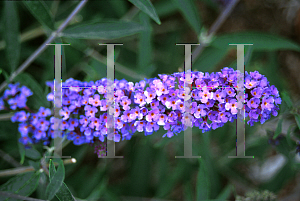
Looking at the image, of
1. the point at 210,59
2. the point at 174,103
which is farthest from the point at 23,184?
the point at 210,59

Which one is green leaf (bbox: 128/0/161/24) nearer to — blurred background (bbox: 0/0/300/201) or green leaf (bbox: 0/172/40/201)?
blurred background (bbox: 0/0/300/201)

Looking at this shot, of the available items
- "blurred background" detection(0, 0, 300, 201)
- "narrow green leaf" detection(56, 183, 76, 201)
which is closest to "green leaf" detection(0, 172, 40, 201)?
"narrow green leaf" detection(56, 183, 76, 201)

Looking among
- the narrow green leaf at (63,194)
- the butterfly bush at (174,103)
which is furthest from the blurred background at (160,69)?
the narrow green leaf at (63,194)

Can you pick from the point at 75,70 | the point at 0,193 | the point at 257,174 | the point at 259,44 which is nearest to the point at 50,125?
the point at 0,193

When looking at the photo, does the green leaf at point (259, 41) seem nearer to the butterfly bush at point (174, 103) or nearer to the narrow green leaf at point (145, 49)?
the narrow green leaf at point (145, 49)

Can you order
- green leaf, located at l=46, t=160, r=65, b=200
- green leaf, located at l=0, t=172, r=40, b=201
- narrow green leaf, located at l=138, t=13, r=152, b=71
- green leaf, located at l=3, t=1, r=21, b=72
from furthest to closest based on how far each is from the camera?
narrow green leaf, located at l=138, t=13, r=152, b=71, green leaf, located at l=3, t=1, r=21, b=72, green leaf, located at l=0, t=172, r=40, b=201, green leaf, located at l=46, t=160, r=65, b=200

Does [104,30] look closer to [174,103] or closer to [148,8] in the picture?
[148,8]

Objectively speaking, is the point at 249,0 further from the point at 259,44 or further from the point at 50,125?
the point at 50,125
